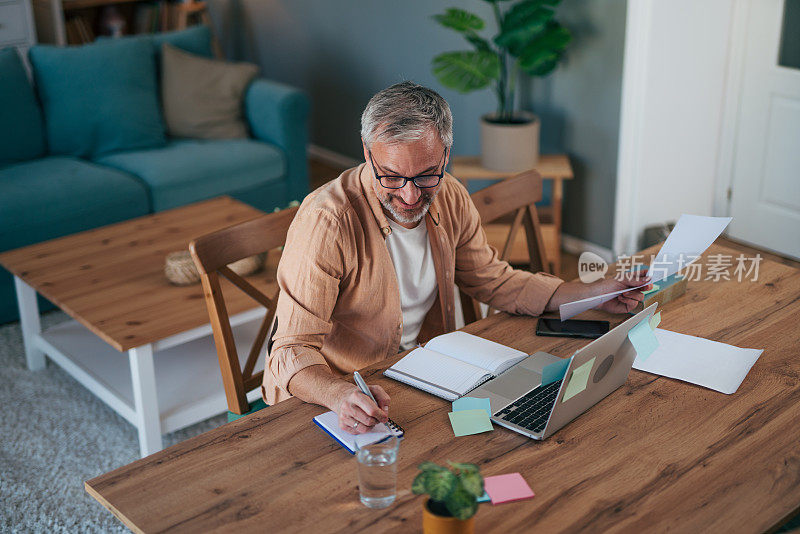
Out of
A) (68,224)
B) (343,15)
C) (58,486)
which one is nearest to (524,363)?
(58,486)

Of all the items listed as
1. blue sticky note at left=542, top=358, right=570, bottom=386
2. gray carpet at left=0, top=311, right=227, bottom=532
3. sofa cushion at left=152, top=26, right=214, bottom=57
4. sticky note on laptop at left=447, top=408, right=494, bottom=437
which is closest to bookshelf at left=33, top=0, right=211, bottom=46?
sofa cushion at left=152, top=26, right=214, bottom=57

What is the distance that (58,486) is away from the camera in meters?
2.38

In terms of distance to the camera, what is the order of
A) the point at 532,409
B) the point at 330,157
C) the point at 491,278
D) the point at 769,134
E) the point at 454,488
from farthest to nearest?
the point at 330,157 < the point at 769,134 < the point at 491,278 < the point at 532,409 < the point at 454,488

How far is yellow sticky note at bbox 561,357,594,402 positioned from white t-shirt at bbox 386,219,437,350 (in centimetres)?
53

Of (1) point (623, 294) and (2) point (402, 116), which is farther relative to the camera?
(1) point (623, 294)

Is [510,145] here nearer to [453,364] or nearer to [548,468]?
[453,364]

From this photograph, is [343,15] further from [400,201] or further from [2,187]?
[400,201]

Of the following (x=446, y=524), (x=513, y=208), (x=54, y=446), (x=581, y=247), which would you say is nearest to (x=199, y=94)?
(x=581, y=247)

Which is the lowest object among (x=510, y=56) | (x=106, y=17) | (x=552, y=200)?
(x=552, y=200)

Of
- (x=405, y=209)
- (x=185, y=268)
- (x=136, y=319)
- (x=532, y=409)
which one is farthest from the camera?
(x=185, y=268)

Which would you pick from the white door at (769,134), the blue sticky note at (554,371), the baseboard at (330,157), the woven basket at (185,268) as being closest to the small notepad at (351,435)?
the blue sticky note at (554,371)

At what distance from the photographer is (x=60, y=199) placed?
351 cm

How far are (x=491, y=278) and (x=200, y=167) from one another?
2283 mm

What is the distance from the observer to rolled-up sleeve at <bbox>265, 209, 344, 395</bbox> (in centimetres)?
162
